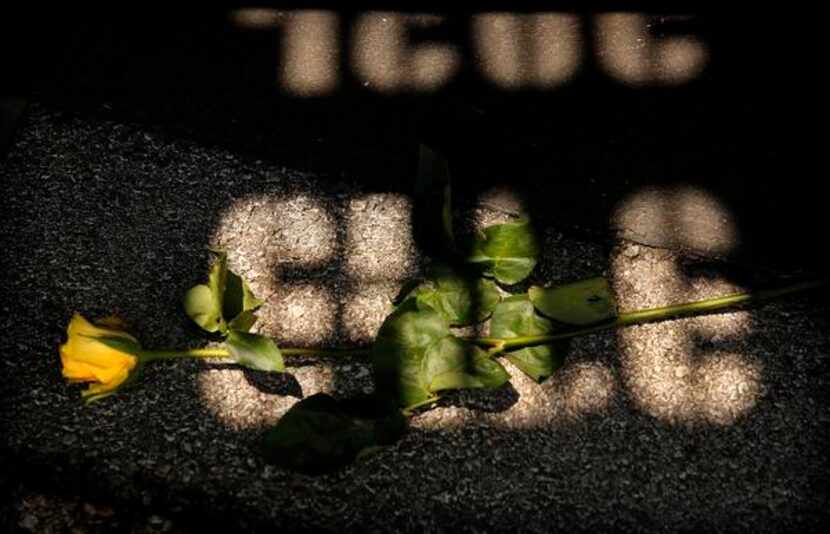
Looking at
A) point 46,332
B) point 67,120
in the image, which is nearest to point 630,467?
point 46,332

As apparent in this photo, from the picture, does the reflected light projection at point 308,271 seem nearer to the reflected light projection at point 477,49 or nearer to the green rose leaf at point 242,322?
the green rose leaf at point 242,322

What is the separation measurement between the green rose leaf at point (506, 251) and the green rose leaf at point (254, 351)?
0.38 meters

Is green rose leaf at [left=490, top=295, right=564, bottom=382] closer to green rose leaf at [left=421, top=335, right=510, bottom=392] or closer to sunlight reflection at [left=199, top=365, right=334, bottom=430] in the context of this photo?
green rose leaf at [left=421, top=335, right=510, bottom=392]

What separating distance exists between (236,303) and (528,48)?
0.97 metres

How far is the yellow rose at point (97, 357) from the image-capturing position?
1.37m

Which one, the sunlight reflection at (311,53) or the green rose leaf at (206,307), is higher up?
the sunlight reflection at (311,53)

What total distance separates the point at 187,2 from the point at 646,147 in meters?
1.17

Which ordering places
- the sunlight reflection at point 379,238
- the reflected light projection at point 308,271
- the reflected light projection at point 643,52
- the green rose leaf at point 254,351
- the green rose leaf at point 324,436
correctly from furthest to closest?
the reflected light projection at point 643,52 → the sunlight reflection at point 379,238 → the reflected light projection at point 308,271 → the green rose leaf at point 254,351 → the green rose leaf at point 324,436

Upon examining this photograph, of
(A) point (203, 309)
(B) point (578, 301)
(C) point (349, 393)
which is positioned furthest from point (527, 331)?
(A) point (203, 309)

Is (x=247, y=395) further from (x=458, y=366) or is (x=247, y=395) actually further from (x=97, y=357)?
(x=458, y=366)

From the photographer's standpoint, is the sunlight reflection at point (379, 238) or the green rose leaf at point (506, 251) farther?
the sunlight reflection at point (379, 238)

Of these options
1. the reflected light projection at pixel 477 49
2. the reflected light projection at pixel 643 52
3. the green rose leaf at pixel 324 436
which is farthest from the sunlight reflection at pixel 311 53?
the green rose leaf at pixel 324 436

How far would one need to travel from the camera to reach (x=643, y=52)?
1.99 meters

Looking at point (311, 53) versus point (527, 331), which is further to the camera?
point (311, 53)
